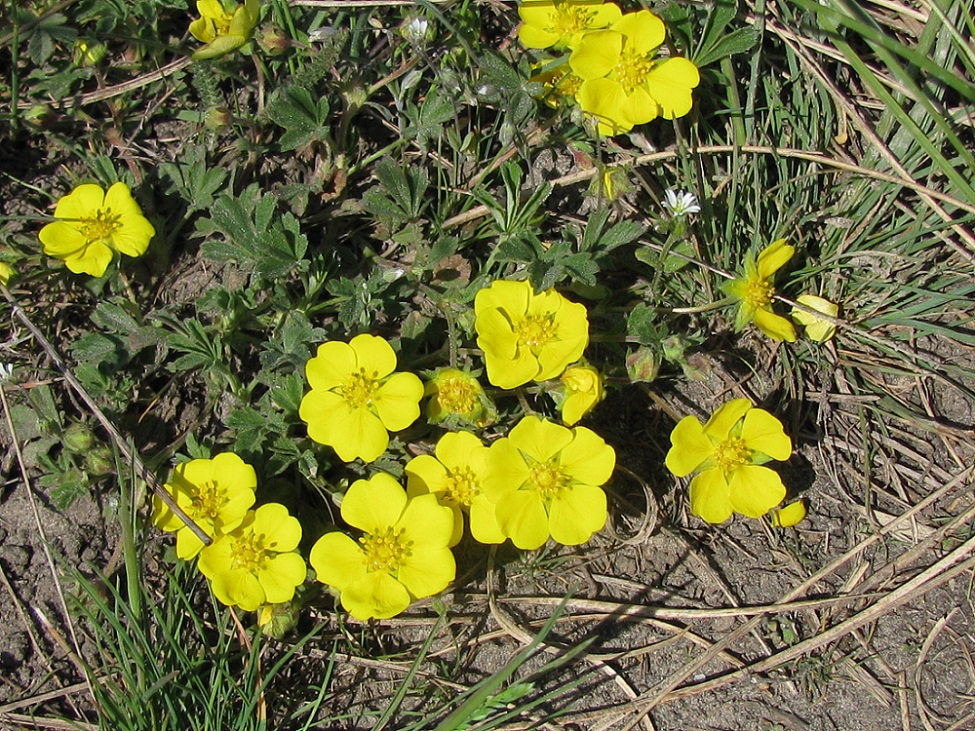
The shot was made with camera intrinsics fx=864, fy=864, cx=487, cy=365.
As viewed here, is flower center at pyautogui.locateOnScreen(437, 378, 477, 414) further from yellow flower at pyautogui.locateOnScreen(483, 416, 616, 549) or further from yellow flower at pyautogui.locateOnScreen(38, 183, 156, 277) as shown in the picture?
yellow flower at pyautogui.locateOnScreen(38, 183, 156, 277)

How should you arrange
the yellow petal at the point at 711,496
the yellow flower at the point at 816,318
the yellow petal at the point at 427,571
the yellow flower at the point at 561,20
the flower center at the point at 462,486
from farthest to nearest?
the yellow flower at the point at 816,318, the yellow flower at the point at 561,20, the yellow petal at the point at 711,496, the flower center at the point at 462,486, the yellow petal at the point at 427,571

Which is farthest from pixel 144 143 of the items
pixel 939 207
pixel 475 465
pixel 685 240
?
pixel 939 207

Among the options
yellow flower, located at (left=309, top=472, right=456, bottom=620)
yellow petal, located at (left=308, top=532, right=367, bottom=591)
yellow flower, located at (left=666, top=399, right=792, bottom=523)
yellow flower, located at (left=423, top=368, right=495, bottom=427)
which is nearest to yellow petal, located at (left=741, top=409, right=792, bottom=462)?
yellow flower, located at (left=666, top=399, right=792, bottom=523)

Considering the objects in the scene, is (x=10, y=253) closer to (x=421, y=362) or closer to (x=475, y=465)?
(x=421, y=362)

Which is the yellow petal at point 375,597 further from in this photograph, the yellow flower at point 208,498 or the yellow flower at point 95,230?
the yellow flower at point 95,230

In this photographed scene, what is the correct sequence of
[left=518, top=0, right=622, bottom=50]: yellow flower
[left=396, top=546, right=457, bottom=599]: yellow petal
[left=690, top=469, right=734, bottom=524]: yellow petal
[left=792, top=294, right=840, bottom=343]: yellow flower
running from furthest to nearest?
[left=792, top=294, right=840, bottom=343]: yellow flower
[left=518, top=0, right=622, bottom=50]: yellow flower
[left=690, top=469, right=734, bottom=524]: yellow petal
[left=396, top=546, right=457, bottom=599]: yellow petal

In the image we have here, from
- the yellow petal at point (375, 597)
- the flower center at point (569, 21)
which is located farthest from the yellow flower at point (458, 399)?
the flower center at point (569, 21)
